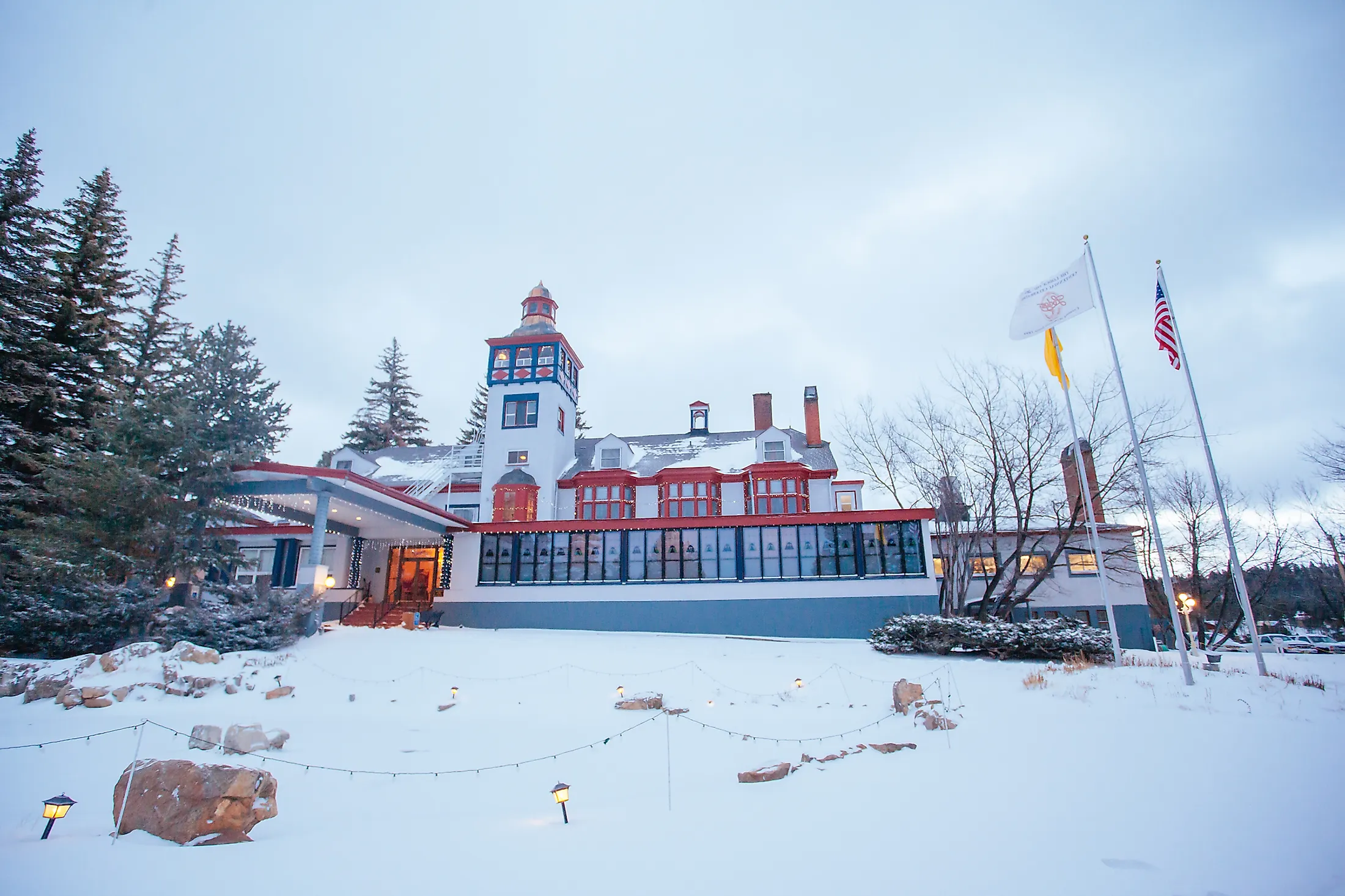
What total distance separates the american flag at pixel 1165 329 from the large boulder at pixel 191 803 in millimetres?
19154

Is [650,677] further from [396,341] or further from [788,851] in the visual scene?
[396,341]

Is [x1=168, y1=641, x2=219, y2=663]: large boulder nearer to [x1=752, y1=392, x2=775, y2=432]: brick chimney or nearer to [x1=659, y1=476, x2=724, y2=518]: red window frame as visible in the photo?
[x1=659, y1=476, x2=724, y2=518]: red window frame

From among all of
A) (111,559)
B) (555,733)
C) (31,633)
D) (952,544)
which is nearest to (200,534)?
(111,559)

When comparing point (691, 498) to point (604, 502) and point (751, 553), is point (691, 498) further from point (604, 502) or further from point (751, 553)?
point (751, 553)

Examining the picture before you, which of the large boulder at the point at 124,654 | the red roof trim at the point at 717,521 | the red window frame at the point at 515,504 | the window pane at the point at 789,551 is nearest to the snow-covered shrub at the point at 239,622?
the large boulder at the point at 124,654

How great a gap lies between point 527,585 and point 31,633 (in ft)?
46.7

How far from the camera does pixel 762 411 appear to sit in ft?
114

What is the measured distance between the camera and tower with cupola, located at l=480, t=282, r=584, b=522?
101 feet

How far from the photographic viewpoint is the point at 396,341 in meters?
61.3

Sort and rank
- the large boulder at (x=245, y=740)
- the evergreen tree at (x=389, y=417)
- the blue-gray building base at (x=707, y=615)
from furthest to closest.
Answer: the evergreen tree at (x=389, y=417) → the blue-gray building base at (x=707, y=615) → the large boulder at (x=245, y=740)

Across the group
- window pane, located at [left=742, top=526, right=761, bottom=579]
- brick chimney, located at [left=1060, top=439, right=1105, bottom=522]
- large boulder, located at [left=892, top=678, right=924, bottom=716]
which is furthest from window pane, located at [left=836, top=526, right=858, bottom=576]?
large boulder, located at [left=892, top=678, right=924, bottom=716]

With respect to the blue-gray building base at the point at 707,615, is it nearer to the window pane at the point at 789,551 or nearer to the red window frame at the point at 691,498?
the window pane at the point at 789,551

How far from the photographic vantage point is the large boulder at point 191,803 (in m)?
6.65

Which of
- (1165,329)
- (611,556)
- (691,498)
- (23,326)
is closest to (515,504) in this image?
(611,556)
